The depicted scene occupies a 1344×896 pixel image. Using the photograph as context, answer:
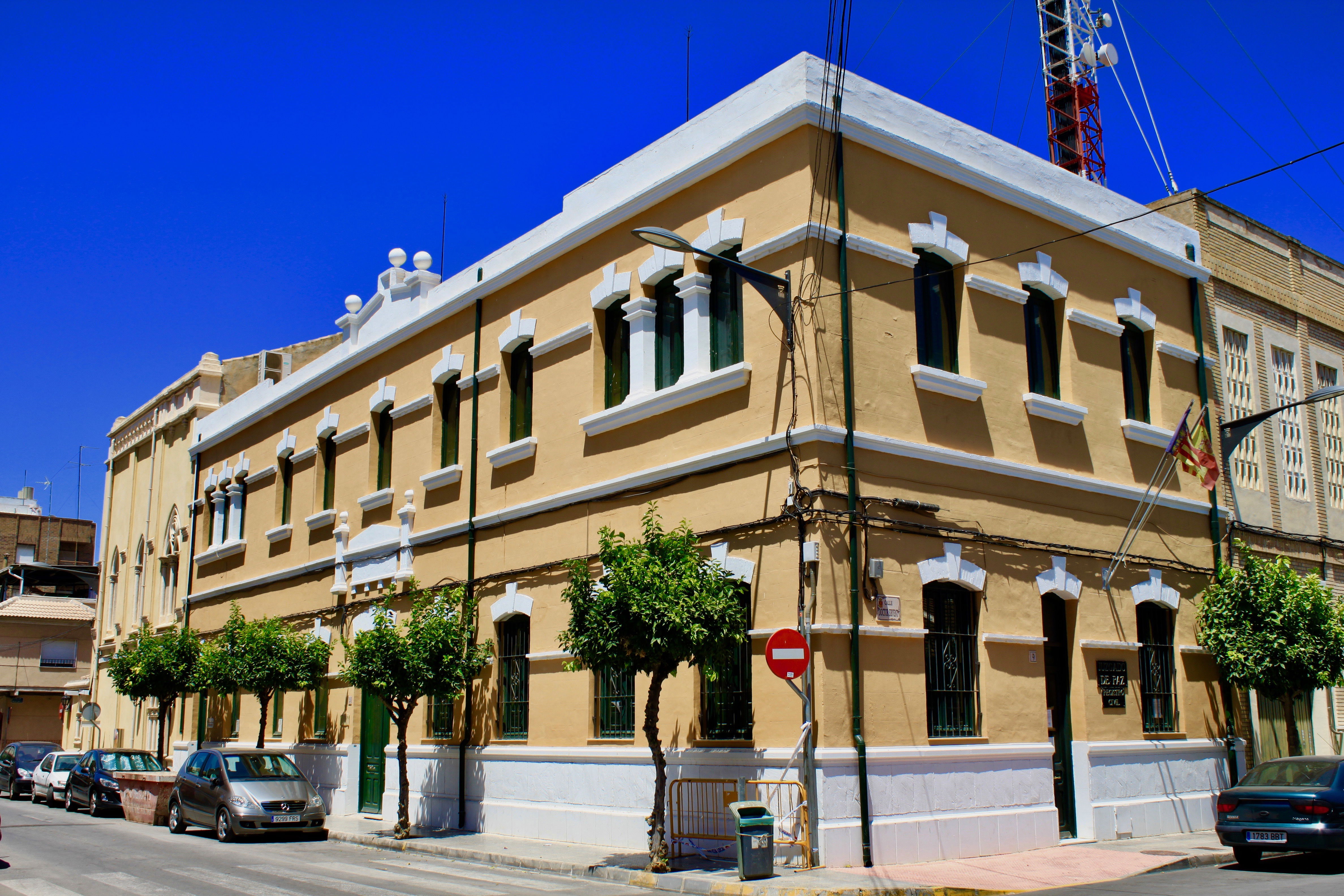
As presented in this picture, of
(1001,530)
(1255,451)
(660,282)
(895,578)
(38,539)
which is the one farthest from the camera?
(38,539)

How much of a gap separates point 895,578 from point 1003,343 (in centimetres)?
414

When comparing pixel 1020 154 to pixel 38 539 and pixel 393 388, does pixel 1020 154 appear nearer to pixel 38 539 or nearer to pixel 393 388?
pixel 393 388

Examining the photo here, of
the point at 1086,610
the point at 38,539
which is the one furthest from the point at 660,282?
the point at 38,539

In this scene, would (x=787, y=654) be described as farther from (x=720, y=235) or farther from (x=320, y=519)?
(x=320, y=519)

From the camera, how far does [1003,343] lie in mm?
16359

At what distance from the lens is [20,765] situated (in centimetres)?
3344

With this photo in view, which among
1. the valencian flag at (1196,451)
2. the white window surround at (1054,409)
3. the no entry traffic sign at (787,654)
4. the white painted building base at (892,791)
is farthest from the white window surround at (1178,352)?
the no entry traffic sign at (787,654)

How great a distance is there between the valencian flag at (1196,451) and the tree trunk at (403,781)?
40.5ft


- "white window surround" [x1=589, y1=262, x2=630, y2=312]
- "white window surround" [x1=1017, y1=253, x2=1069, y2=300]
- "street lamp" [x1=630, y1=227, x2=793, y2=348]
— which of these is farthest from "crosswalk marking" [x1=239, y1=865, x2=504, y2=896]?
A: "white window surround" [x1=1017, y1=253, x2=1069, y2=300]

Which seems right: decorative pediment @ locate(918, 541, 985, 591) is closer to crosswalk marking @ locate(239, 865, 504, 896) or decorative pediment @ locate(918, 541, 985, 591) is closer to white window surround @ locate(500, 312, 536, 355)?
crosswalk marking @ locate(239, 865, 504, 896)

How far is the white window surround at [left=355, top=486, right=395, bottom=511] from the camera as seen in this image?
22.4 meters

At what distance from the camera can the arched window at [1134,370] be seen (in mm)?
18328

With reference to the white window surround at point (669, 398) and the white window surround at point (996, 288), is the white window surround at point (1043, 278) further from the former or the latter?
the white window surround at point (669, 398)

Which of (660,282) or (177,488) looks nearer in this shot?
(660,282)
